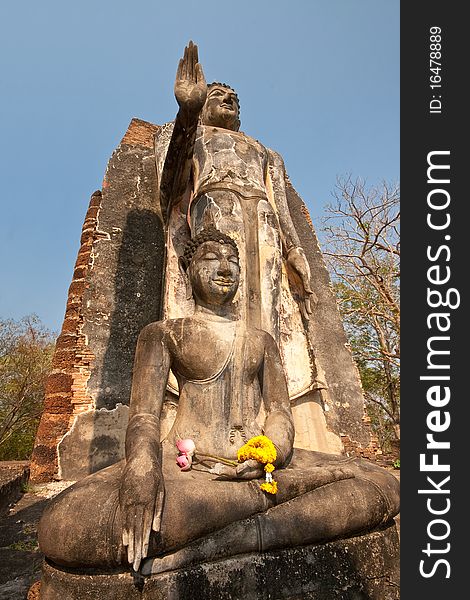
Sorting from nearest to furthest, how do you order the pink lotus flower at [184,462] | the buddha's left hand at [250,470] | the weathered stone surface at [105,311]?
the buddha's left hand at [250,470]
the pink lotus flower at [184,462]
the weathered stone surface at [105,311]

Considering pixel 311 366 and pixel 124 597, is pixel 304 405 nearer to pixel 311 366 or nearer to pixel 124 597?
pixel 311 366

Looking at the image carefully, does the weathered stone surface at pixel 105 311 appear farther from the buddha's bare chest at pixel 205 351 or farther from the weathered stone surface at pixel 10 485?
the buddha's bare chest at pixel 205 351

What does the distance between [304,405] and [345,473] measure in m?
1.87

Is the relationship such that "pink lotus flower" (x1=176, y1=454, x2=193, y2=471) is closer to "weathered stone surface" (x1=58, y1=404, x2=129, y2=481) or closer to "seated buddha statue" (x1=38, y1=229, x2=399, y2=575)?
"seated buddha statue" (x1=38, y1=229, x2=399, y2=575)

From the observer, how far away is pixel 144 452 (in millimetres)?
2012

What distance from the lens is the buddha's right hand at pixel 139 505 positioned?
1697 mm

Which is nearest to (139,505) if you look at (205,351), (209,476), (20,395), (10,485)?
(209,476)

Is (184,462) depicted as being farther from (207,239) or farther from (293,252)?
(293,252)

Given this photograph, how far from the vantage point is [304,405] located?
13.7 ft

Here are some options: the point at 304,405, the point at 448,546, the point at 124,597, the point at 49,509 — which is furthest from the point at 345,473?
the point at 304,405

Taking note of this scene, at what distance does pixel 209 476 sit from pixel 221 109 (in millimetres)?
3863

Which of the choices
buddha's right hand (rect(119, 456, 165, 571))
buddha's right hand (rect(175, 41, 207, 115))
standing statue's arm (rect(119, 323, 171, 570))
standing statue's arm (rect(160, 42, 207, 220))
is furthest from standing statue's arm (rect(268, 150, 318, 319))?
buddha's right hand (rect(119, 456, 165, 571))

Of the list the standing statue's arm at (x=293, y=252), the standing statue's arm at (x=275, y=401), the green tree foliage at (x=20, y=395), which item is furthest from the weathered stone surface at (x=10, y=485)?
the green tree foliage at (x=20, y=395)

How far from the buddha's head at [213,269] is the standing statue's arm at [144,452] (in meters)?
0.33
